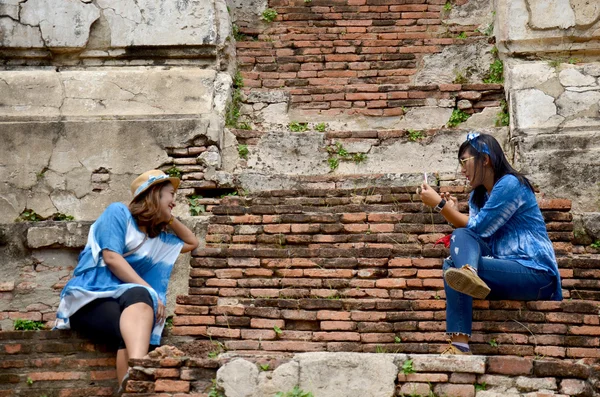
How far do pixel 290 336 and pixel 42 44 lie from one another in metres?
4.01

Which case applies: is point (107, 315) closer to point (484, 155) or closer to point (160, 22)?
point (484, 155)

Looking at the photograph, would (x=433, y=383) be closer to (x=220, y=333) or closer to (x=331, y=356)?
(x=331, y=356)

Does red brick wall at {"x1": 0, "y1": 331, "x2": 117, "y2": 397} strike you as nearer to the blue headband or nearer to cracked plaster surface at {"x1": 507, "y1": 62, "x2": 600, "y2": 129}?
the blue headband

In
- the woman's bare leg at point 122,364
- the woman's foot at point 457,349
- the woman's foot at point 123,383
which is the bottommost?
the woman's foot at point 123,383

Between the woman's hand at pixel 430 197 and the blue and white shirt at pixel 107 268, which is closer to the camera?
the blue and white shirt at pixel 107 268

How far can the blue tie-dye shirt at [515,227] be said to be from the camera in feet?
18.9

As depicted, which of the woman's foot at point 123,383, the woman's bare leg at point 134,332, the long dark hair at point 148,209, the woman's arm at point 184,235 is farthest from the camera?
the woman's arm at point 184,235

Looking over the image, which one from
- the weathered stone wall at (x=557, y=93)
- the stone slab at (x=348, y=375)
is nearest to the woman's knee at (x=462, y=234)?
the stone slab at (x=348, y=375)

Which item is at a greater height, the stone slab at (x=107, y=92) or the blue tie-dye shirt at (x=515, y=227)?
the stone slab at (x=107, y=92)

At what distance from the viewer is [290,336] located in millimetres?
6023

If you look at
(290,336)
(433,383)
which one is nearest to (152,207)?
(290,336)

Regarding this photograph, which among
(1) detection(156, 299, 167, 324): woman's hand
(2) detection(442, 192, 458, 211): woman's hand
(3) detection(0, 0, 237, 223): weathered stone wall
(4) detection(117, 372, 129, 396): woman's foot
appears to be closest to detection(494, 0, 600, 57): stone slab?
(2) detection(442, 192, 458, 211): woman's hand

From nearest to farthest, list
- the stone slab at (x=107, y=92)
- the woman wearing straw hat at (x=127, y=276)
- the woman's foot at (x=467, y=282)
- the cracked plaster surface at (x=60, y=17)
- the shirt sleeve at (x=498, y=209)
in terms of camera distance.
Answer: the woman's foot at (x=467, y=282) → the woman wearing straw hat at (x=127, y=276) → the shirt sleeve at (x=498, y=209) → the stone slab at (x=107, y=92) → the cracked plaster surface at (x=60, y=17)

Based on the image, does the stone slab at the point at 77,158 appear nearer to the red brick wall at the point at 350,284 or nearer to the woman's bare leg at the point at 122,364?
the red brick wall at the point at 350,284
